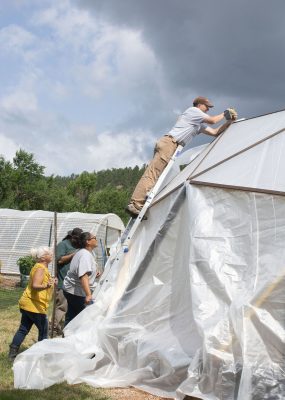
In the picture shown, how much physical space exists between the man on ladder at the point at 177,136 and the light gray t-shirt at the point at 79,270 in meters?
0.81

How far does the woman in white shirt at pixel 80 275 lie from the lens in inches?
250

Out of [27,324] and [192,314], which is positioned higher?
[192,314]

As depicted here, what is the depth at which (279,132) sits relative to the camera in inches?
236

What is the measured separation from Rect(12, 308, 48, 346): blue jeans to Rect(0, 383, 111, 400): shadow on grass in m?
1.30

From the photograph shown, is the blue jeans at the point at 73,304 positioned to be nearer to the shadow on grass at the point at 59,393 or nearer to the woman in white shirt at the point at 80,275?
the woman in white shirt at the point at 80,275

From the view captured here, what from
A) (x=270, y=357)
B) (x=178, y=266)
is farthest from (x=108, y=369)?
(x=270, y=357)

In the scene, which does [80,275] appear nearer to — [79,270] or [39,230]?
[79,270]

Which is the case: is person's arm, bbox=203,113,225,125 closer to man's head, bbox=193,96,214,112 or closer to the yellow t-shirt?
man's head, bbox=193,96,214,112

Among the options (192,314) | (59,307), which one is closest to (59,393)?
(192,314)

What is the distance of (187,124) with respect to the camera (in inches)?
263

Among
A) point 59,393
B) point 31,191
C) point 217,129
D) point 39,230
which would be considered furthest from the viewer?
point 31,191

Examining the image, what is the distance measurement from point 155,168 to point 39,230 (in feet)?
45.8

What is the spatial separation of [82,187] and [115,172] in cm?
4228

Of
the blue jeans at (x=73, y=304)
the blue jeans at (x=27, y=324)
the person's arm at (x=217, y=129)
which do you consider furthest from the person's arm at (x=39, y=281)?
the person's arm at (x=217, y=129)
